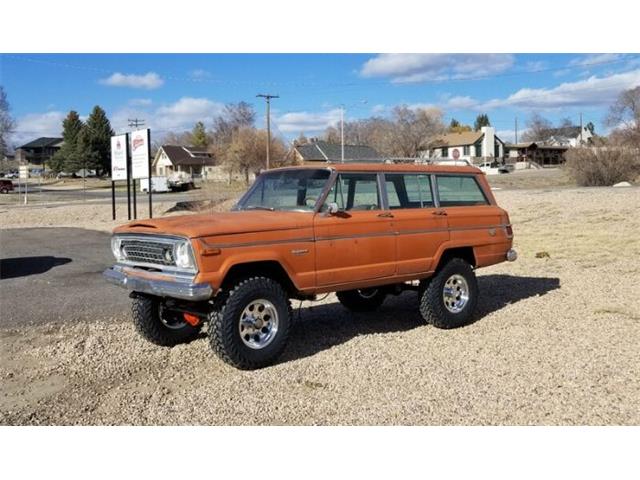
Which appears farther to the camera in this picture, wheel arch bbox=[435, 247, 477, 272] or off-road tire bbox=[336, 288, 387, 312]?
off-road tire bbox=[336, 288, 387, 312]

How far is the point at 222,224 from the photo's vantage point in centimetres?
549

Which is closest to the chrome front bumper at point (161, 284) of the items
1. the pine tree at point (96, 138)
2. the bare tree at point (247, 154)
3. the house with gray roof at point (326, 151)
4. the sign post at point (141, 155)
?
the sign post at point (141, 155)

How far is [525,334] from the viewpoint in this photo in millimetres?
6867

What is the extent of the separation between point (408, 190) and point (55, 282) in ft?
21.6

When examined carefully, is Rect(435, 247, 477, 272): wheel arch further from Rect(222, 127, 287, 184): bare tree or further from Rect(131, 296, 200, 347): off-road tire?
Rect(222, 127, 287, 184): bare tree

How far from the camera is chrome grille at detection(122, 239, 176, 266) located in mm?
5469

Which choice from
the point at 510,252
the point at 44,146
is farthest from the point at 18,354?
the point at 44,146

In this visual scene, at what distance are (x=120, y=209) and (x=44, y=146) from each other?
111998 mm

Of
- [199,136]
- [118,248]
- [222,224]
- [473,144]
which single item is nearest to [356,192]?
[222,224]

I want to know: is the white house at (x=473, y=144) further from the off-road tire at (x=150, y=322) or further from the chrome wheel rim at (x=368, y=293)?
the off-road tire at (x=150, y=322)

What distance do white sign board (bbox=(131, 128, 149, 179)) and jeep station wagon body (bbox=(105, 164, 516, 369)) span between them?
59.2 ft

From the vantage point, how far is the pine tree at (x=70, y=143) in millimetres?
86375

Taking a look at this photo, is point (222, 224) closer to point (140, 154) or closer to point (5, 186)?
point (140, 154)

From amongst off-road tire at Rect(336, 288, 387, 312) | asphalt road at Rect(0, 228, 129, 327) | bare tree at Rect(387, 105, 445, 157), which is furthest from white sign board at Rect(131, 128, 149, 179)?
bare tree at Rect(387, 105, 445, 157)
